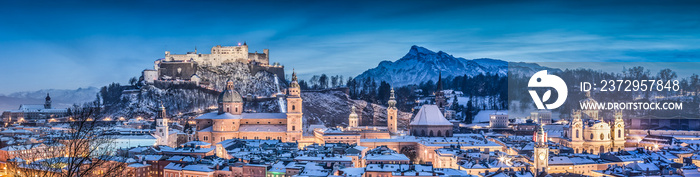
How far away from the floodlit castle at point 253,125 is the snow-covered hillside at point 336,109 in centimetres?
1980

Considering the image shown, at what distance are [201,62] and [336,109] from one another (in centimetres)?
1583

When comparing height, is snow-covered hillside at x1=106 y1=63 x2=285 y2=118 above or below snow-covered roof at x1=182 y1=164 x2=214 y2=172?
above

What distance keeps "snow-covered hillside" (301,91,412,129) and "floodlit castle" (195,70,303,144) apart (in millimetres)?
19799

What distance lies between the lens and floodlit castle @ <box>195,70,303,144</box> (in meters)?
46.3

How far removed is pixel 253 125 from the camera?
47.6 meters

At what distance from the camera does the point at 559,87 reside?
4966cm

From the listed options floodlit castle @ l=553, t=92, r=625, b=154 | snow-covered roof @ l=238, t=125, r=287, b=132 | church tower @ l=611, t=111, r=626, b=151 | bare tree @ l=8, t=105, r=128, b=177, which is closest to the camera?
bare tree @ l=8, t=105, r=128, b=177

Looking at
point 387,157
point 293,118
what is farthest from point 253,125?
point 387,157

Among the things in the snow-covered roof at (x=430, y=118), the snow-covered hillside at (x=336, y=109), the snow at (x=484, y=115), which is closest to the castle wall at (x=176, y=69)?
the snow-covered hillside at (x=336, y=109)

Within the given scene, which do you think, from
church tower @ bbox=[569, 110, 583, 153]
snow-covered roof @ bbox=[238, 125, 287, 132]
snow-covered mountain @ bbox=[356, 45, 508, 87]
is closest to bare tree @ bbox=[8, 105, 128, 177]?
snow-covered roof @ bbox=[238, 125, 287, 132]

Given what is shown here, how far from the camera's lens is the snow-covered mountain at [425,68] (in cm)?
10888

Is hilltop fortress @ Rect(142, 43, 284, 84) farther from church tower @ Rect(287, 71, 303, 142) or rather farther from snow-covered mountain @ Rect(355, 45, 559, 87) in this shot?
snow-covered mountain @ Rect(355, 45, 559, 87)

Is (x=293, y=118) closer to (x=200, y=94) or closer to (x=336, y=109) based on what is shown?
(x=200, y=94)

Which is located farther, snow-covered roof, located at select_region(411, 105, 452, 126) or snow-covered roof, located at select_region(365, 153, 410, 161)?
snow-covered roof, located at select_region(411, 105, 452, 126)
